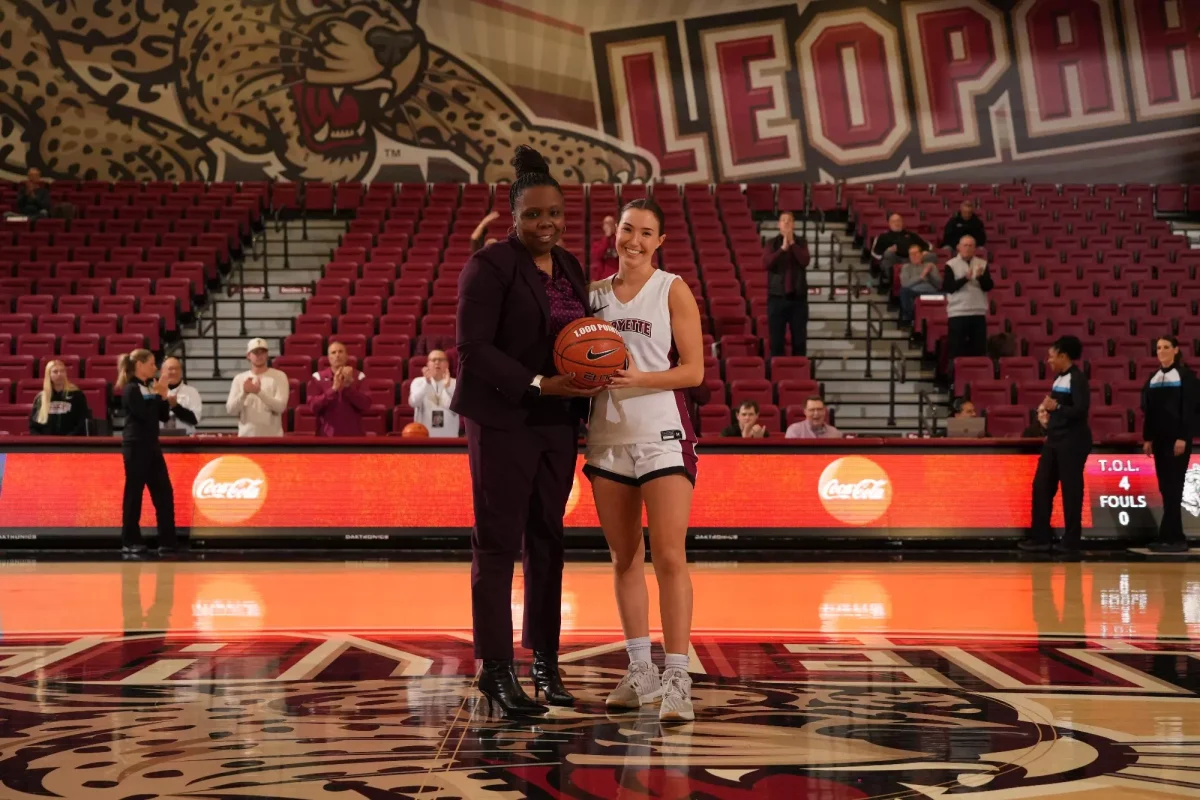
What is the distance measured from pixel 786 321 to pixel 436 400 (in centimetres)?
460

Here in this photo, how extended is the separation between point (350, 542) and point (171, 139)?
12100 mm

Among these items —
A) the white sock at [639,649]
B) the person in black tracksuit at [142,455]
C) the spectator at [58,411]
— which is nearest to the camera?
the white sock at [639,649]

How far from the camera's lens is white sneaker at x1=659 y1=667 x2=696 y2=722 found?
147 inches

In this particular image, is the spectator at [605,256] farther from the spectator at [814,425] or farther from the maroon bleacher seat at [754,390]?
the spectator at [814,425]

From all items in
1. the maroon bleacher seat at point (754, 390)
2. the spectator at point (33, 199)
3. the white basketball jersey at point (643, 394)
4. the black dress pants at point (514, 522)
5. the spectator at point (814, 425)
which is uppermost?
the spectator at point (33, 199)

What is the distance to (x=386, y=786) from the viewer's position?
2.96 meters

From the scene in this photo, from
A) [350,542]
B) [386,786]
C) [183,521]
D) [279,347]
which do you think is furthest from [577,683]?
[279,347]

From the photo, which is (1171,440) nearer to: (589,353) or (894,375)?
(894,375)

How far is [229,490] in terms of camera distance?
32.3ft

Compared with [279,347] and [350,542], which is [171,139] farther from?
[350,542]

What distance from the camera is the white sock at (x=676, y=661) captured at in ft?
12.7

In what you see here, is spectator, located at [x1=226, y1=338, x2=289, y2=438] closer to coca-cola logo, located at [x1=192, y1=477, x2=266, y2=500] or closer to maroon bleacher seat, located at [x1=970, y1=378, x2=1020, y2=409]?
coca-cola logo, located at [x1=192, y1=477, x2=266, y2=500]

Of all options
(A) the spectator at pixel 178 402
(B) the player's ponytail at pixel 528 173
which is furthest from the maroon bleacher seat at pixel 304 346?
(B) the player's ponytail at pixel 528 173

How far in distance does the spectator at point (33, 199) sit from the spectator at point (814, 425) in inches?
484
